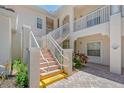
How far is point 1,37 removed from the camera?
6484 millimetres

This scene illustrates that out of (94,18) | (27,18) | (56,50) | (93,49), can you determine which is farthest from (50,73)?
(27,18)

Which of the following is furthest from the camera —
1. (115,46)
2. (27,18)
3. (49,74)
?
(27,18)

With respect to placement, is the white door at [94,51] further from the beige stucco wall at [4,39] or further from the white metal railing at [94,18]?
the beige stucco wall at [4,39]

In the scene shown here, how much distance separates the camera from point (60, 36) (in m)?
12.7

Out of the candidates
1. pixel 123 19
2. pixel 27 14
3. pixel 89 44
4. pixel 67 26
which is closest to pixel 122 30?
pixel 123 19

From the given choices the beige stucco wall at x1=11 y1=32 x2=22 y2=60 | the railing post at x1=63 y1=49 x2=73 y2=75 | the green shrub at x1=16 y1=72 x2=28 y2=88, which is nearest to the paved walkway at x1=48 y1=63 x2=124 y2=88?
the railing post at x1=63 y1=49 x2=73 y2=75

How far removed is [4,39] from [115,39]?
7.01 m

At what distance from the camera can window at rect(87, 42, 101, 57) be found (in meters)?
12.5

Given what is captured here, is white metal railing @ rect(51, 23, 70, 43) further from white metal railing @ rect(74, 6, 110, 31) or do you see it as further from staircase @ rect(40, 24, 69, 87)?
staircase @ rect(40, 24, 69, 87)

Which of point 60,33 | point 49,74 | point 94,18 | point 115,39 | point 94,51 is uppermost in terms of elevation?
point 94,18

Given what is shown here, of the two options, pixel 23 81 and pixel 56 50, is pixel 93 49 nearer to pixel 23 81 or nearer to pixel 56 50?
pixel 56 50

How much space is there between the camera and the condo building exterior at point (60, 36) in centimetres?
656

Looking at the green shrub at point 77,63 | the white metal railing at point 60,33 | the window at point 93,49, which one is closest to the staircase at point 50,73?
the green shrub at point 77,63

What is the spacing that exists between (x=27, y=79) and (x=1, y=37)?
305 centimetres
